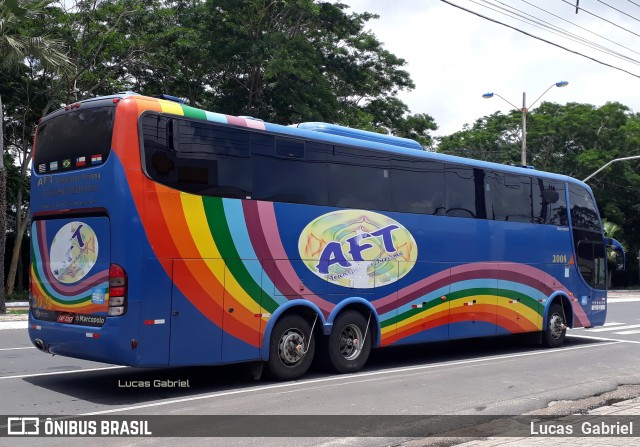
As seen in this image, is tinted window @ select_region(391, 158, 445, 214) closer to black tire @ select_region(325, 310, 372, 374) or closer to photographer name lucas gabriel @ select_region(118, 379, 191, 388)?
black tire @ select_region(325, 310, 372, 374)

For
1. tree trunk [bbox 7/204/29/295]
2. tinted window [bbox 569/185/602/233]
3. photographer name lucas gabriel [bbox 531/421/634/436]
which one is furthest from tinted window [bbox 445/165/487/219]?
tree trunk [bbox 7/204/29/295]

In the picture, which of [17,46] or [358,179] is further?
[17,46]

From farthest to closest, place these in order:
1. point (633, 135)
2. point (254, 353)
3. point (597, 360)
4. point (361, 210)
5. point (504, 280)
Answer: point (633, 135) < point (504, 280) < point (597, 360) < point (361, 210) < point (254, 353)

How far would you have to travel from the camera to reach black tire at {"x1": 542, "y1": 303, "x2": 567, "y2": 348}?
54.1ft

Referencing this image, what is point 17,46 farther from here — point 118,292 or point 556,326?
point 556,326

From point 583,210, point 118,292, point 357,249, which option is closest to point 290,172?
point 357,249

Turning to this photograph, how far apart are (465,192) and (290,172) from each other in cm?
438

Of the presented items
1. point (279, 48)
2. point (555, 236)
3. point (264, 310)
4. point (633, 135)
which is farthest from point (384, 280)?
point (633, 135)

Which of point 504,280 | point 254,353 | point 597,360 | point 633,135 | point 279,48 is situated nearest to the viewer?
point 254,353

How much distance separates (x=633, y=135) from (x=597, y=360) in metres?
43.4

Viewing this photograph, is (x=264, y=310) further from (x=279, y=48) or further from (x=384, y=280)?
(x=279, y=48)

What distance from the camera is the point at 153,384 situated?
35.0ft

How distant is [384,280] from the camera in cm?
1273

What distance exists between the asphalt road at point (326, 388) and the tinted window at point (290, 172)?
2.65 metres
